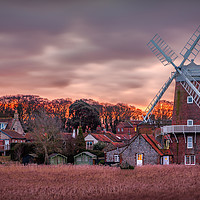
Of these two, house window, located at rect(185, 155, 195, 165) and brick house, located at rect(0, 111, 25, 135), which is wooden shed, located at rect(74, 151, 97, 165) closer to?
house window, located at rect(185, 155, 195, 165)

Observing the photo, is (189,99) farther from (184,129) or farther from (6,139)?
(6,139)

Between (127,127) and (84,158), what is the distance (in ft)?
182

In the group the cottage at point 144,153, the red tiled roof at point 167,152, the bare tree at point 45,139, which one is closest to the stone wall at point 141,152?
the cottage at point 144,153

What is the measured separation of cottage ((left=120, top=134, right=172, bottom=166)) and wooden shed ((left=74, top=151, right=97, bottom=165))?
8.16 meters

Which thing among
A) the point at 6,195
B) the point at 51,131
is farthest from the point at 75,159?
the point at 6,195

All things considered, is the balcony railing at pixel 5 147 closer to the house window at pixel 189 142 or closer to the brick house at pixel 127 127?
the house window at pixel 189 142

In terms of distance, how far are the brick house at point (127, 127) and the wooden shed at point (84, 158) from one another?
54804 mm

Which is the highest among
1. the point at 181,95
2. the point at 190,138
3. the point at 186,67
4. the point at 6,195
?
the point at 186,67

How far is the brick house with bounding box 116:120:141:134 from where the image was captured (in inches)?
4695

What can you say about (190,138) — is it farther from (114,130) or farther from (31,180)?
(114,130)

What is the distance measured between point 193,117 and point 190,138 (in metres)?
3.26

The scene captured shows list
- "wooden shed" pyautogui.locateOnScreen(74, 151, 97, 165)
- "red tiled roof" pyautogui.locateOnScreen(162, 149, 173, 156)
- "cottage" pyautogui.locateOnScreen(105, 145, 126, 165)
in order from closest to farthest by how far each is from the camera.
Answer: "red tiled roof" pyautogui.locateOnScreen(162, 149, 173, 156) → "cottage" pyautogui.locateOnScreen(105, 145, 126, 165) → "wooden shed" pyautogui.locateOnScreen(74, 151, 97, 165)

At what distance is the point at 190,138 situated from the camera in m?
52.9

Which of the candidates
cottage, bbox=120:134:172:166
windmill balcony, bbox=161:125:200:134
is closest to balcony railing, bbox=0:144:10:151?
cottage, bbox=120:134:172:166
